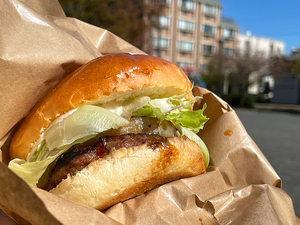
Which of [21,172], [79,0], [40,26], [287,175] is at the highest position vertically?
[79,0]

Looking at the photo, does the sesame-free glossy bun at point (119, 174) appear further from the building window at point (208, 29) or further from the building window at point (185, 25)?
the building window at point (208, 29)

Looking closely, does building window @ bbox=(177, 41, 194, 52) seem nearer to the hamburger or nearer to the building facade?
the building facade

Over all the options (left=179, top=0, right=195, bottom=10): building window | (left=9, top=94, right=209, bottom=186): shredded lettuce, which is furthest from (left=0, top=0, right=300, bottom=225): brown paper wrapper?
(left=179, top=0, right=195, bottom=10): building window

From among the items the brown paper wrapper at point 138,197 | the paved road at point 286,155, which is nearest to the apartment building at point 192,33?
the paved road at point 286,155

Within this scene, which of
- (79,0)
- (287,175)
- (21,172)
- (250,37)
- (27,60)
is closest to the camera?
(21,172)

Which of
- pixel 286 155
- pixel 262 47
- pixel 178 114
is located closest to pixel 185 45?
pixel 262 47

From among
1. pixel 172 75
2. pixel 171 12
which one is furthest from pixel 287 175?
pixel 171 12

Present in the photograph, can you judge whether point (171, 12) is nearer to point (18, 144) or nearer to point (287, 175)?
point (287, 175)
